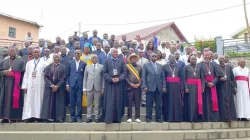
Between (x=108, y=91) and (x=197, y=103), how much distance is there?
2720mm

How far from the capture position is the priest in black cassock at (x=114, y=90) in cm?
760

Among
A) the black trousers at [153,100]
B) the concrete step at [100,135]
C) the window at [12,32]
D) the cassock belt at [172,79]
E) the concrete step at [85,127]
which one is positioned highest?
the window at [12,32]

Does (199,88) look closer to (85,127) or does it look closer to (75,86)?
(85,127)

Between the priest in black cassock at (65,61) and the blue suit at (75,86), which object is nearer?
the blue suit at (75,86)

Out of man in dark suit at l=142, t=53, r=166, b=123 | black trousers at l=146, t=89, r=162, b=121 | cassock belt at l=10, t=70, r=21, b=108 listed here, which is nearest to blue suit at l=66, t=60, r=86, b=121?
cassock belt at l=10, t=70, r=21, b=108

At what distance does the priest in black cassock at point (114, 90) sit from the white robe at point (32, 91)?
1.85 metres

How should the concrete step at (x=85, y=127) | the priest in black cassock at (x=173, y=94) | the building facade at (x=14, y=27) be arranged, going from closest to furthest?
the concrete step at (x=85, y=127) → the priest in black cassock at (x=173, y=94) → the building facade at (x=14, y=27)

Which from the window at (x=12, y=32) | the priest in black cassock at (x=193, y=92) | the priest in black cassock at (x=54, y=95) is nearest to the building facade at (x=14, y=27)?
the window at (x=12, y=32)

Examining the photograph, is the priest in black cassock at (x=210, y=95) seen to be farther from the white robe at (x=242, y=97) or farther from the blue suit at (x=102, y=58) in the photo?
the blue suit at (x=102, y=58)

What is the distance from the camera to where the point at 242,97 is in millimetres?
9016

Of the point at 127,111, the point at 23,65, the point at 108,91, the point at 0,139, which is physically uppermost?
the point at 23,65

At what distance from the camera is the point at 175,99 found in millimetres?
8258

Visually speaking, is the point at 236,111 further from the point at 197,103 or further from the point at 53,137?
the point at 53,137

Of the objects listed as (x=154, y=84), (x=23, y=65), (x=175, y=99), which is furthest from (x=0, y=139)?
(x=175, y=99)
